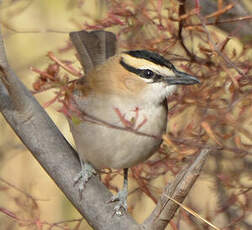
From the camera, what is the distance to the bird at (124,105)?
2.53 metres

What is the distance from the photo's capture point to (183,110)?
2711mm

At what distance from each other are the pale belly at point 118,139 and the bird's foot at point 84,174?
4 centimetres

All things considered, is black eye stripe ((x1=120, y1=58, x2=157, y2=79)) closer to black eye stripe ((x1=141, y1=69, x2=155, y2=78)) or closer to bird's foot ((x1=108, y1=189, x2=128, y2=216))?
black eye stripe ((x1=141, y1=69, x2=155, y2=78))

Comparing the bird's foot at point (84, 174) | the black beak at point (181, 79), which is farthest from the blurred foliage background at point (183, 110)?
the bird's foot at point (84, 174)

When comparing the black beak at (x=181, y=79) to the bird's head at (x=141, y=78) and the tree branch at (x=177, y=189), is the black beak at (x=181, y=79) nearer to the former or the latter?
the bird's head at (x=141, y=78)

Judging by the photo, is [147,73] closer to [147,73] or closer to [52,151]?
[147,73]

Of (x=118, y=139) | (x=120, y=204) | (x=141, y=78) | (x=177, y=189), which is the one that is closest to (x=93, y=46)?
(x=141, y=78)

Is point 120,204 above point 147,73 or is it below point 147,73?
below

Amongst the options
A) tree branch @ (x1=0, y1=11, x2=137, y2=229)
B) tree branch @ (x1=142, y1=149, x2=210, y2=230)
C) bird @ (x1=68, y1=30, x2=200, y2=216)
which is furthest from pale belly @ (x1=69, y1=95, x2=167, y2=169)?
tree branch @ (x1=142, y1=149, x2=210, y2=230)

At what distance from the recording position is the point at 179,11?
2352 mm

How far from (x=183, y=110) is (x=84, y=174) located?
52 centimetres

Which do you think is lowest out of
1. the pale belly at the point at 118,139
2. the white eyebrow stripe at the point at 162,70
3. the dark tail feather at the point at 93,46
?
the pale belly at the point at 118,139

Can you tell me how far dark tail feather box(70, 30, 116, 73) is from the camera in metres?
2.95

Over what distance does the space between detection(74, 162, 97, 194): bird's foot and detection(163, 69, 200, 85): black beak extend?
52 centimetres
